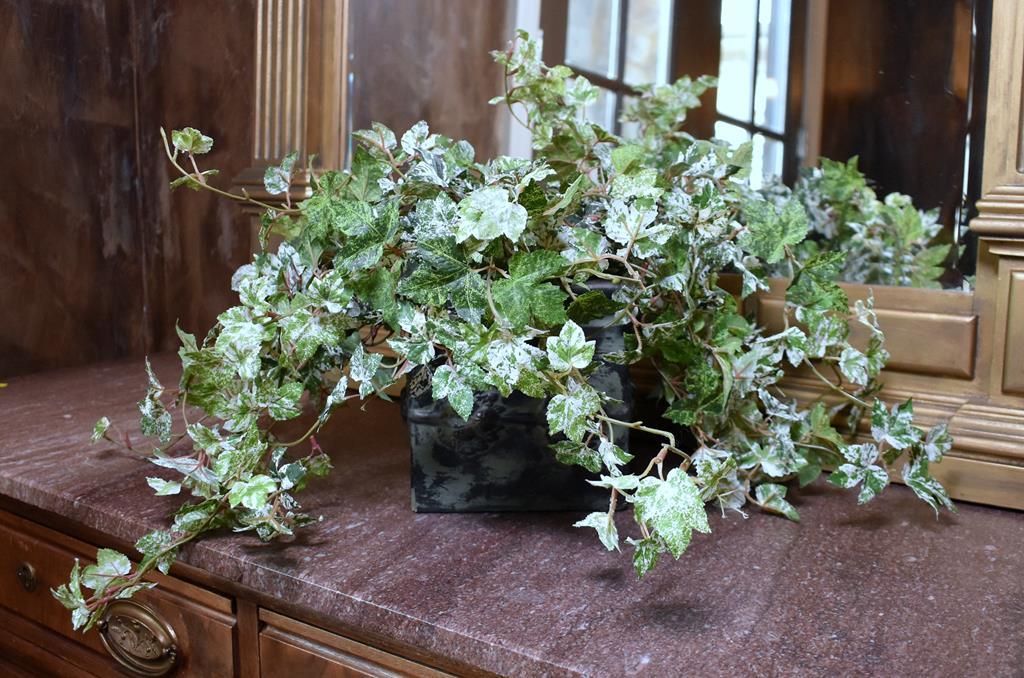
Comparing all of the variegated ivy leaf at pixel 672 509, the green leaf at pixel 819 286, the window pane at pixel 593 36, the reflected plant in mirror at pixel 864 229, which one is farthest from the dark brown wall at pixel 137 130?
the variegated ivy leaf at pixel 672 509

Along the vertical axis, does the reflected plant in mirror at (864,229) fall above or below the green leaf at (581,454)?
above

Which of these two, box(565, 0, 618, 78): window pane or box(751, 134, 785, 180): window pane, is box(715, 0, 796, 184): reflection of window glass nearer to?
box(751, 134, 785, 180): window pane

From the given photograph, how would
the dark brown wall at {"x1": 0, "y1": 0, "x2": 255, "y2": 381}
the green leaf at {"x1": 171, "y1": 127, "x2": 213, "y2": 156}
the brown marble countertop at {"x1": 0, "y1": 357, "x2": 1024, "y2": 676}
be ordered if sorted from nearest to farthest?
the brown marble countertop at {"x1": 0, "y1": 357, "x2": 1024, "y2": 676} → the green leaf at {"x1": 171, "y1": 127, "x2": 213, "y2": 156} → the dark brown wall at {"x1": 0, "y1": 0, "x2": 255, "y2": 381}

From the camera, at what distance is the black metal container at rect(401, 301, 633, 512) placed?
780mm

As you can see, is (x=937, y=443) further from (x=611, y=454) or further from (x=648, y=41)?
(x=648, y=41)

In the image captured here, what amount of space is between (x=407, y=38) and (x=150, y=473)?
0.73 m

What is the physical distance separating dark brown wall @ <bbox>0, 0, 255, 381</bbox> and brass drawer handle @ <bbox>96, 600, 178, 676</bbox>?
2.63 ft

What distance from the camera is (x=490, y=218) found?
647 millimetres

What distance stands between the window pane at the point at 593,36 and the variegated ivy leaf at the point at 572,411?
2.15 ft

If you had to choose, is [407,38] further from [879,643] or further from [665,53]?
[879,643]

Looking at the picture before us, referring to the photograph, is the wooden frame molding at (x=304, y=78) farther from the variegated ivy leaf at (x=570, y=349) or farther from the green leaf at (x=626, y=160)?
the variegated ivy leaf at (x=570, y=349)

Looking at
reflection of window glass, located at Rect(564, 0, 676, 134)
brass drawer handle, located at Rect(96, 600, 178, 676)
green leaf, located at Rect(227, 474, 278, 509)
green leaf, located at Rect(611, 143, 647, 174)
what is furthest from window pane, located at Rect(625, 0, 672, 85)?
brass drawer handle, located at Rect(96, 600, 178, 676)

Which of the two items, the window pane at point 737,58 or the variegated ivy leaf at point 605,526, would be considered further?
the window pane at point 737,58

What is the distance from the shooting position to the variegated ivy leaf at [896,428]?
828mm
